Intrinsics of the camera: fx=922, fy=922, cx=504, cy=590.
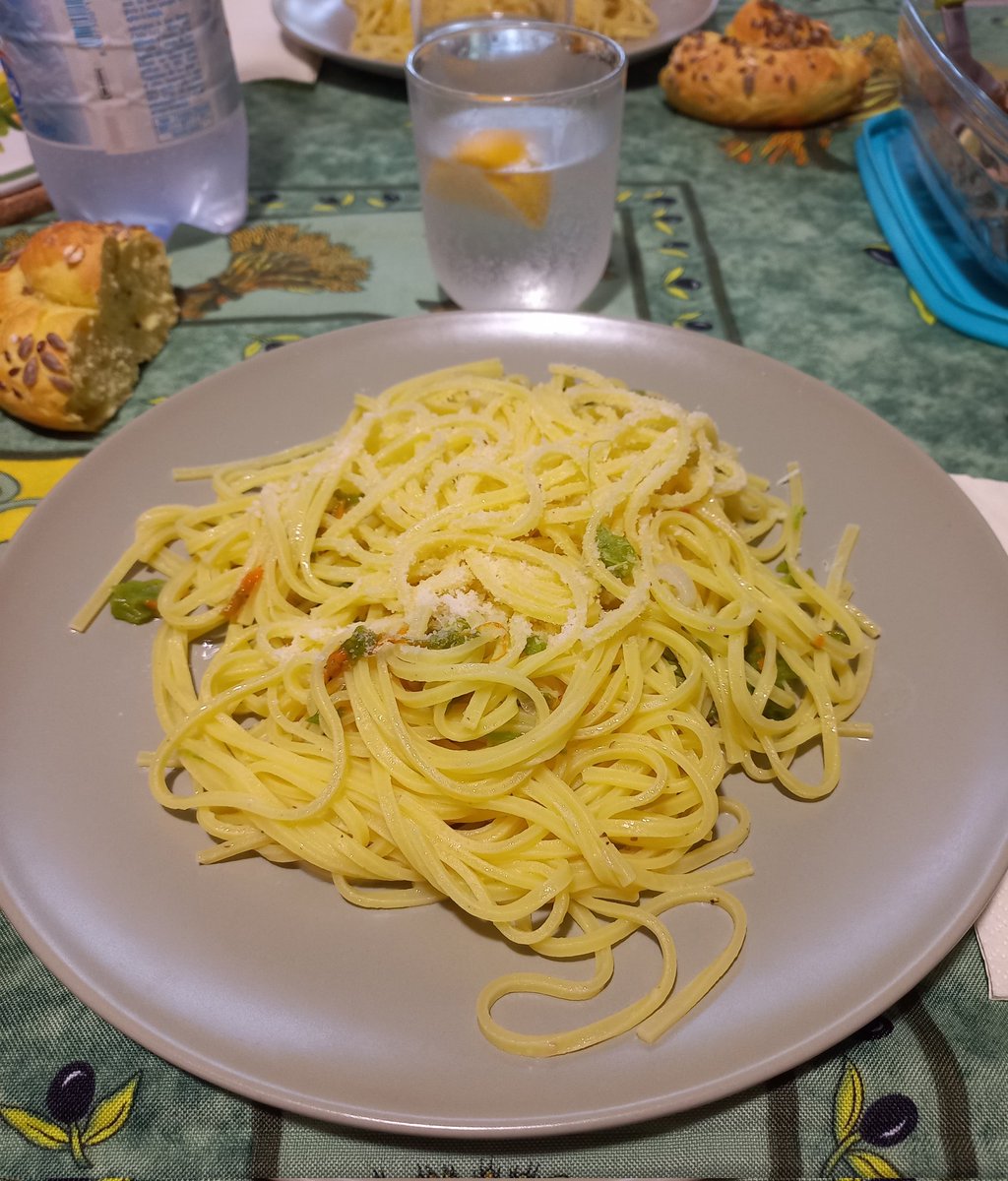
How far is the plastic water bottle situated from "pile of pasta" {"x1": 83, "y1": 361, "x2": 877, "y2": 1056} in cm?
122

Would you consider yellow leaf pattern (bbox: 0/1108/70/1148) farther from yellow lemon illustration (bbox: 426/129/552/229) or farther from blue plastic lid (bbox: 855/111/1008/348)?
blue plastic lid (bbox: 855/111/1008/348)

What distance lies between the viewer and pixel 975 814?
1294 mm

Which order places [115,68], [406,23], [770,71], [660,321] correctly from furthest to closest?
1. [406,23]
2. [770,71]
3. [660,321]
4. [115,68]

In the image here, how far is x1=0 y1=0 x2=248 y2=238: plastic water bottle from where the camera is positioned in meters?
2.28

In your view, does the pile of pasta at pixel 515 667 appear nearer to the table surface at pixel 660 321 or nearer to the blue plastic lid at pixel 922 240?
the table surface at pixel 660 321

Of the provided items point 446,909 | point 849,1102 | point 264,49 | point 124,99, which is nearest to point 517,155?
point 124,99

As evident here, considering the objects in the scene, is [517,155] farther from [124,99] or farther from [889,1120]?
[889,1120]

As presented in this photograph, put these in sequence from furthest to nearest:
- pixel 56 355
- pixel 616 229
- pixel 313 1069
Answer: pixel 616 229
pixel 56 355
pixel 313 1069

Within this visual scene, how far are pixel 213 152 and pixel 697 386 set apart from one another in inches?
70.5

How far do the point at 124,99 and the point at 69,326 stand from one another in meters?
0.68

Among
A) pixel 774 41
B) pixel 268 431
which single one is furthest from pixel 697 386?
pixel 774 41

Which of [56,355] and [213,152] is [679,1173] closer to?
[56,355]

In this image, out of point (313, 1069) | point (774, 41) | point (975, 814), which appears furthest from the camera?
point (774, 41)

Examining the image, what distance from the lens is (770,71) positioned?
332 centimetres
